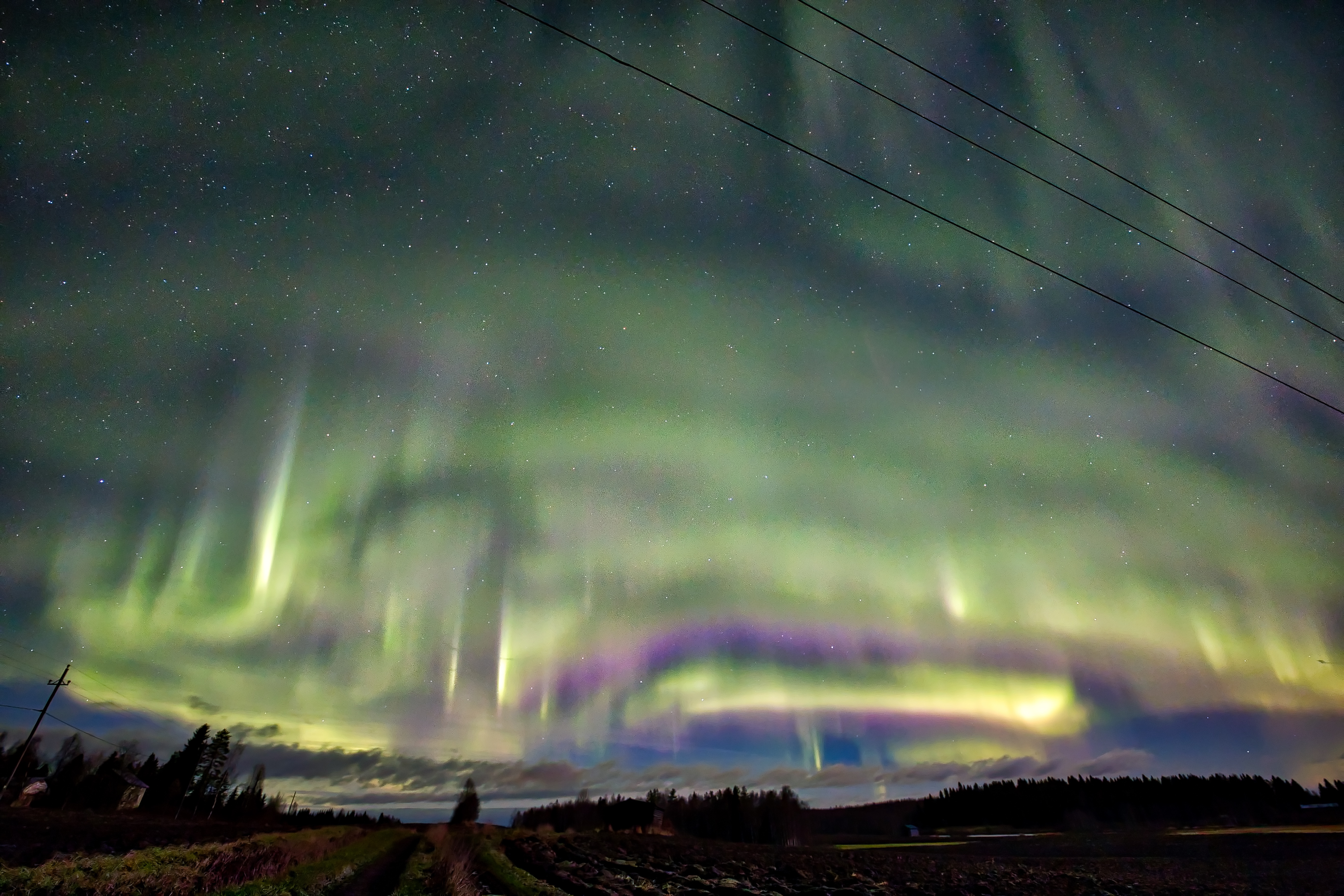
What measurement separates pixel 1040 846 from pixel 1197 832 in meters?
38.4

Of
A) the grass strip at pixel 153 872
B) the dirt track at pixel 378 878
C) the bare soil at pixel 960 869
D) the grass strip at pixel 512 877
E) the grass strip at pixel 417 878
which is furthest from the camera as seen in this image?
the bare soil at pixel 960 869

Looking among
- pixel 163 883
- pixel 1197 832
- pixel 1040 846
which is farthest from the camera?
pixel 1197 832

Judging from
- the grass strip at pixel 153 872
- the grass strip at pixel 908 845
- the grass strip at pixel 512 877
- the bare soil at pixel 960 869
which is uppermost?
the grass strip at pixel 153 872

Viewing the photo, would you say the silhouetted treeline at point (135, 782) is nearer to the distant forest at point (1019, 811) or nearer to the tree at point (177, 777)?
the tree at point (177, 777)

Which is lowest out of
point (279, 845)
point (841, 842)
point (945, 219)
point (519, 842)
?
point (841, 842)

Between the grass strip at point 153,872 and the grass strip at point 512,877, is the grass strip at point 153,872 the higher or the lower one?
the higher one

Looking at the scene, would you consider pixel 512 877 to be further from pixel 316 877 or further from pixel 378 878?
pixel 378 878

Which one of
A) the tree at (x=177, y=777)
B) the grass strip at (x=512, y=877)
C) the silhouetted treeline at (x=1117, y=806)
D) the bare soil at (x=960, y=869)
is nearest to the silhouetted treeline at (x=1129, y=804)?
the silhouetted treeline at (x=1117, y=806)

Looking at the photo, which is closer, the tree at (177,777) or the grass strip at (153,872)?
the grass strip at (153,872)

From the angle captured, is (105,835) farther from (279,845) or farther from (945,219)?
(945,219)

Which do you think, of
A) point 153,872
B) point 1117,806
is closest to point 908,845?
point 1117,806

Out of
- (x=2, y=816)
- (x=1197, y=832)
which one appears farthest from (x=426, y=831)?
(x=1197, y=832)

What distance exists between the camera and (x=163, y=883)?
20.5m

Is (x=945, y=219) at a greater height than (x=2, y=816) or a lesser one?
greater
